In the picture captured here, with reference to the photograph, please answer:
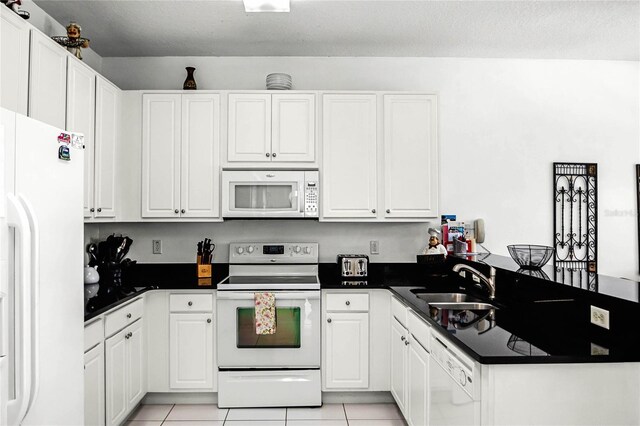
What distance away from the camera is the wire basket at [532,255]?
242cm

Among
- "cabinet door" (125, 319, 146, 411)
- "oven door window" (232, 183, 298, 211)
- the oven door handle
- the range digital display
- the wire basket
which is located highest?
"oven door window" (232, 183, 298, 211)

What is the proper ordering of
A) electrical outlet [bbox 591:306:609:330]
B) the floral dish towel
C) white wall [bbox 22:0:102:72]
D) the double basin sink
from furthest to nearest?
the floral dish towel → white wall [bbox 22:0:102:72] → the double basin sink → electrical outlet [bbox 591:306:609:330]

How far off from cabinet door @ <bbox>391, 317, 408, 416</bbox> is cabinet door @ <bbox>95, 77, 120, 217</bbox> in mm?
2093

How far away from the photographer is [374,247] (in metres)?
3.74

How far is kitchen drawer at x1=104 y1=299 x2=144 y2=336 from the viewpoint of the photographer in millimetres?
2519

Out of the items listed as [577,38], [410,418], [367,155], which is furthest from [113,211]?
[577,38]

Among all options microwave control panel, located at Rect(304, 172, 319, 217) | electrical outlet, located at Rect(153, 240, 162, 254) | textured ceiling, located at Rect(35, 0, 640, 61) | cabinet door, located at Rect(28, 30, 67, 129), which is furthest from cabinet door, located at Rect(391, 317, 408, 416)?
cabinet door, located at Rect(28, 30, 67, 129)

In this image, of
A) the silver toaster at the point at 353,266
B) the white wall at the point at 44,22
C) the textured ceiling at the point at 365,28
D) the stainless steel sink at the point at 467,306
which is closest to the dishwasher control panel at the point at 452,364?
the stainless steel sink at the point at 467,306

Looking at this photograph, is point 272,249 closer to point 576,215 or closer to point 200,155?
point 200,155

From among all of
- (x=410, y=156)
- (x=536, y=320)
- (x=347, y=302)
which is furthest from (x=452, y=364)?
(x=410, y=156)

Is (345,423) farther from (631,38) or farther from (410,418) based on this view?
(631,38)

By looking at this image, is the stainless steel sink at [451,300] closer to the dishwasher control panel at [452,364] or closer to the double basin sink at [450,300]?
the double basin sink at [450,300]

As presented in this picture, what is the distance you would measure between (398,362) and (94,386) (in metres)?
1.78

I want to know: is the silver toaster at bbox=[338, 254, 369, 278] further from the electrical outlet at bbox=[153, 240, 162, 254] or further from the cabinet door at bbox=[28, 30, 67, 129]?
the cabinet door at bbox=[28, 30, 67, 129]
